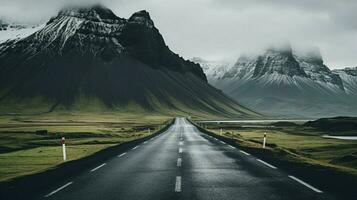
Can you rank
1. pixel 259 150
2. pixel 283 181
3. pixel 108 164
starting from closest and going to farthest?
pixel 283 181 → pixel 108 164 → pixel 259 150

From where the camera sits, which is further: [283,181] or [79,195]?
[283,181]

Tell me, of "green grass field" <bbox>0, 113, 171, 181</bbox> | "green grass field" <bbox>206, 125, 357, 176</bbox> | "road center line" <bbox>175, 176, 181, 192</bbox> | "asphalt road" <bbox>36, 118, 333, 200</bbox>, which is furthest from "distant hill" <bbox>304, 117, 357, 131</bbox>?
"road center line" <bbox>175, 176, 181, 192</bbox>

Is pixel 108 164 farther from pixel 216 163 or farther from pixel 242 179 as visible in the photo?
pixel 242 179

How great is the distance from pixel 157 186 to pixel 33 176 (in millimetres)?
6937

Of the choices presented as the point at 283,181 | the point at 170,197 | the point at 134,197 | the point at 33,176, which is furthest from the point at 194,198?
the point at 33,176

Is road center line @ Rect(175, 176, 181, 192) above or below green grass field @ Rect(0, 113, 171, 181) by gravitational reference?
above

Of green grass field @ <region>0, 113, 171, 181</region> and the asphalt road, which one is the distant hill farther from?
the asphalt road

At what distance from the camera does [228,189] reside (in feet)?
50.1

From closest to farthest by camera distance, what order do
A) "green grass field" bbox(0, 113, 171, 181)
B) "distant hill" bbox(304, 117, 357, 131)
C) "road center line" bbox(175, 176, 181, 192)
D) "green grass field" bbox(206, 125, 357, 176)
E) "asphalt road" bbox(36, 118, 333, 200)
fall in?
"asphalt road" bbox(36, 118, 333, 200) < "road center line" bbox(175, 176, 181, 192) < "green grass field" bbox(206, 125, 357, 176) < "green grass field" bbox(0, 113, 171, 181) < "distant hill" bbox(304, 117, 357, 131)

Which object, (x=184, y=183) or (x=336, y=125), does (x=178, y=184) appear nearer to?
(x=184, y=183)

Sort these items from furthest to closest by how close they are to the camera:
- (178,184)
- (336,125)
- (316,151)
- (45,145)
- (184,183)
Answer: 1. (336,125)
2. (45,145)
3. (316,151)
4. (184,183)
5. (178,184)

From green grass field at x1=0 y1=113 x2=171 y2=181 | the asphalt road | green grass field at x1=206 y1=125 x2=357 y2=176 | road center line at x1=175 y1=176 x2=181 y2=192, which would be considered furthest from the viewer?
green grass field at x1=0 y1=113 x2=171 y2=181

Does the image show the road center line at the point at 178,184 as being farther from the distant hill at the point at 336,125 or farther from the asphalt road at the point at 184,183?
the distant hill at the point at 336,125

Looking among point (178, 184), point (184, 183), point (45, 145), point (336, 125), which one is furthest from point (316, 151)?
point (336, 125)
